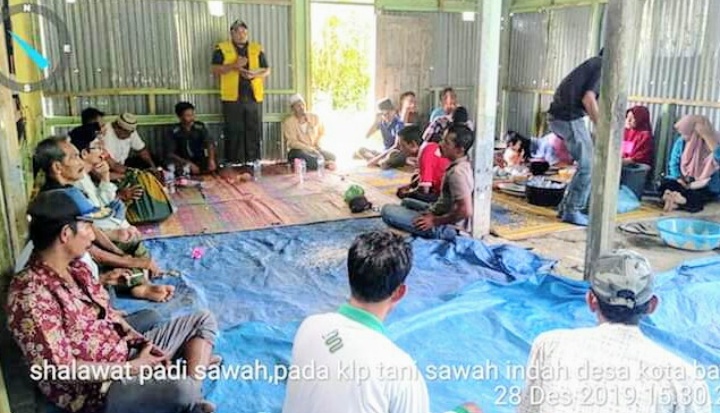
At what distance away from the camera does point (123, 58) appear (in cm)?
732

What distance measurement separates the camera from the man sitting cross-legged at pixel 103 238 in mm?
3238

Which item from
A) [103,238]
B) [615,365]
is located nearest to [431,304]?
[103,238]

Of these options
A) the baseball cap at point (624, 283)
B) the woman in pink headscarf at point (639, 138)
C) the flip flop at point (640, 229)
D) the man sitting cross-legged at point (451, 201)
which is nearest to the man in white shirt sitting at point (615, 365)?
the baseball cap at point (624, 283)

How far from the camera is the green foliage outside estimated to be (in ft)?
36.8

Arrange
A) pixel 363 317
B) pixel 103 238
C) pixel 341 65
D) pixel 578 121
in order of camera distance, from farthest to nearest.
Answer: pixel 341 65 < pixel 578 121 < pixel 103 238 < pixel 363 317

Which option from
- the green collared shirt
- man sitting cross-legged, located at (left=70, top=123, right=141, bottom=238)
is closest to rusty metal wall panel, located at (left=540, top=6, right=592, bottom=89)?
man sitting cross-legged, located at (left=70, top=123, right=141, bottom=238)

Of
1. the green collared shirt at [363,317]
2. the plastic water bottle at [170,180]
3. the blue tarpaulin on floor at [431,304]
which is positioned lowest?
the blue tarpaulin on floor at [431,304]

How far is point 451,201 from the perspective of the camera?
446 centimetres

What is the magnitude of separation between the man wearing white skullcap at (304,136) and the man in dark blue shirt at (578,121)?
128 inches

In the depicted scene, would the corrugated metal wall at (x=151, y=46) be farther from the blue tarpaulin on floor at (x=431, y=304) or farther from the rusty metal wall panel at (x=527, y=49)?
the rusty metal wall panel at (x=527, y=49)

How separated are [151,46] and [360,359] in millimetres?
7054

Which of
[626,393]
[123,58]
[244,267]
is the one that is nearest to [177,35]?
[123,58]

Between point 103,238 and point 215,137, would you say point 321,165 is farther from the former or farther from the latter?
point 103,238

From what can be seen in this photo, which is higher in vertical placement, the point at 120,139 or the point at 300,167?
the point at 120,139
